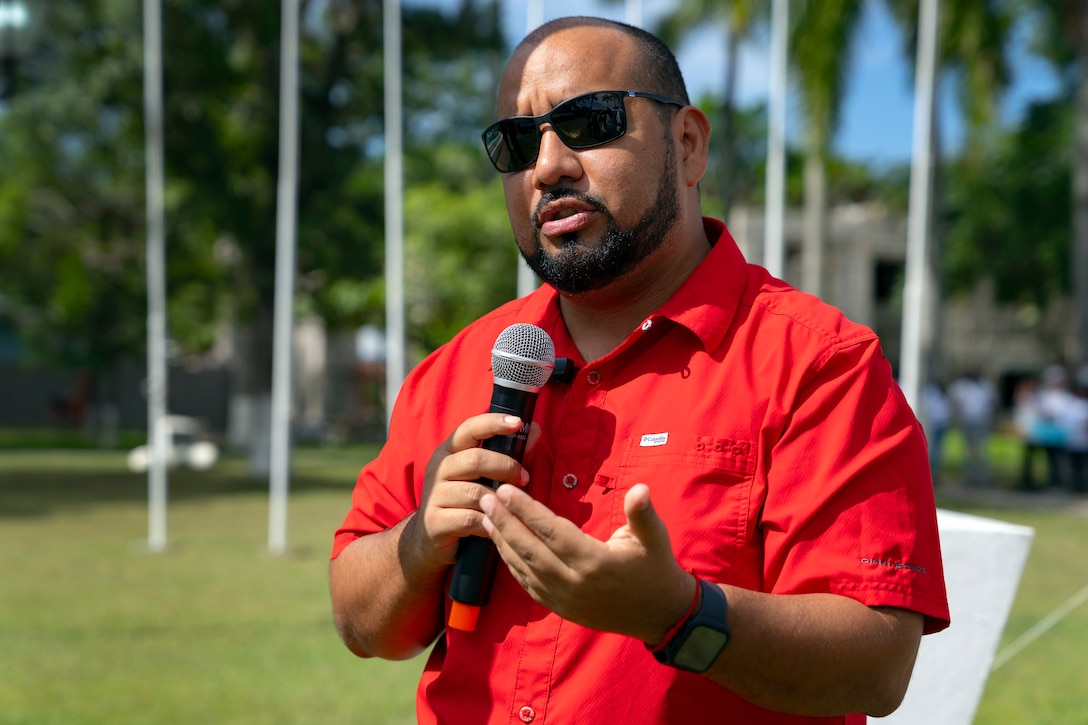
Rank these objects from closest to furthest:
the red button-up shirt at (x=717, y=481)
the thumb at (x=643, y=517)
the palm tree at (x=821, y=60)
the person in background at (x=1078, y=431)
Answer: the thumb at (x=643, y=517) < the red button-up shirt at (x=717, y=481) < the palm tree at (x=821, y=60) < the person in background at (x=1078, y=431)

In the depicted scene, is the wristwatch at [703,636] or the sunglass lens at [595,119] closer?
the wristwatch at [703,636]

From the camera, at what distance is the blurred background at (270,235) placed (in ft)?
31.4

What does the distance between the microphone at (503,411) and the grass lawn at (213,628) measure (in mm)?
4549

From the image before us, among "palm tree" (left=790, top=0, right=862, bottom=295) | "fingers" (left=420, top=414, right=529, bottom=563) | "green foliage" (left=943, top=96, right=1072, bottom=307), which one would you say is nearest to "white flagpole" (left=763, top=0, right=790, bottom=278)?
"palm tree" (left=790, top=0, right=862, bottom=295)

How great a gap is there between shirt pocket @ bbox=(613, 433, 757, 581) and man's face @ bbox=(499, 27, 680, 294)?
0.37 metres

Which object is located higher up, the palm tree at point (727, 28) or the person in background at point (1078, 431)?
the palm tree at point (727, 28)

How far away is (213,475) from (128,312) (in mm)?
10435

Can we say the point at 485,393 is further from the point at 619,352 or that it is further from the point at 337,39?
the point at 337,39

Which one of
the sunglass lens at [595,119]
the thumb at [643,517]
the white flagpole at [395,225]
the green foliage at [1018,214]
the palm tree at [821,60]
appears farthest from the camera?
the green foliage at [1018,214]

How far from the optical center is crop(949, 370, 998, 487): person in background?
18.8m

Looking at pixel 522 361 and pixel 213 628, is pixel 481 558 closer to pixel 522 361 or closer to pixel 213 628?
pixel 522 361

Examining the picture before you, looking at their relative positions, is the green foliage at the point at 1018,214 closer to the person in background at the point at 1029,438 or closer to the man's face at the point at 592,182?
the person in background at the point at 1029,438

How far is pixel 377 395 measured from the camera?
136 feet

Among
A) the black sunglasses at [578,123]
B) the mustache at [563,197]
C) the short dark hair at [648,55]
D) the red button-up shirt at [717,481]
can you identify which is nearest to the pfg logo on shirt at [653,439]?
the red button-up shirt at [717,481]
